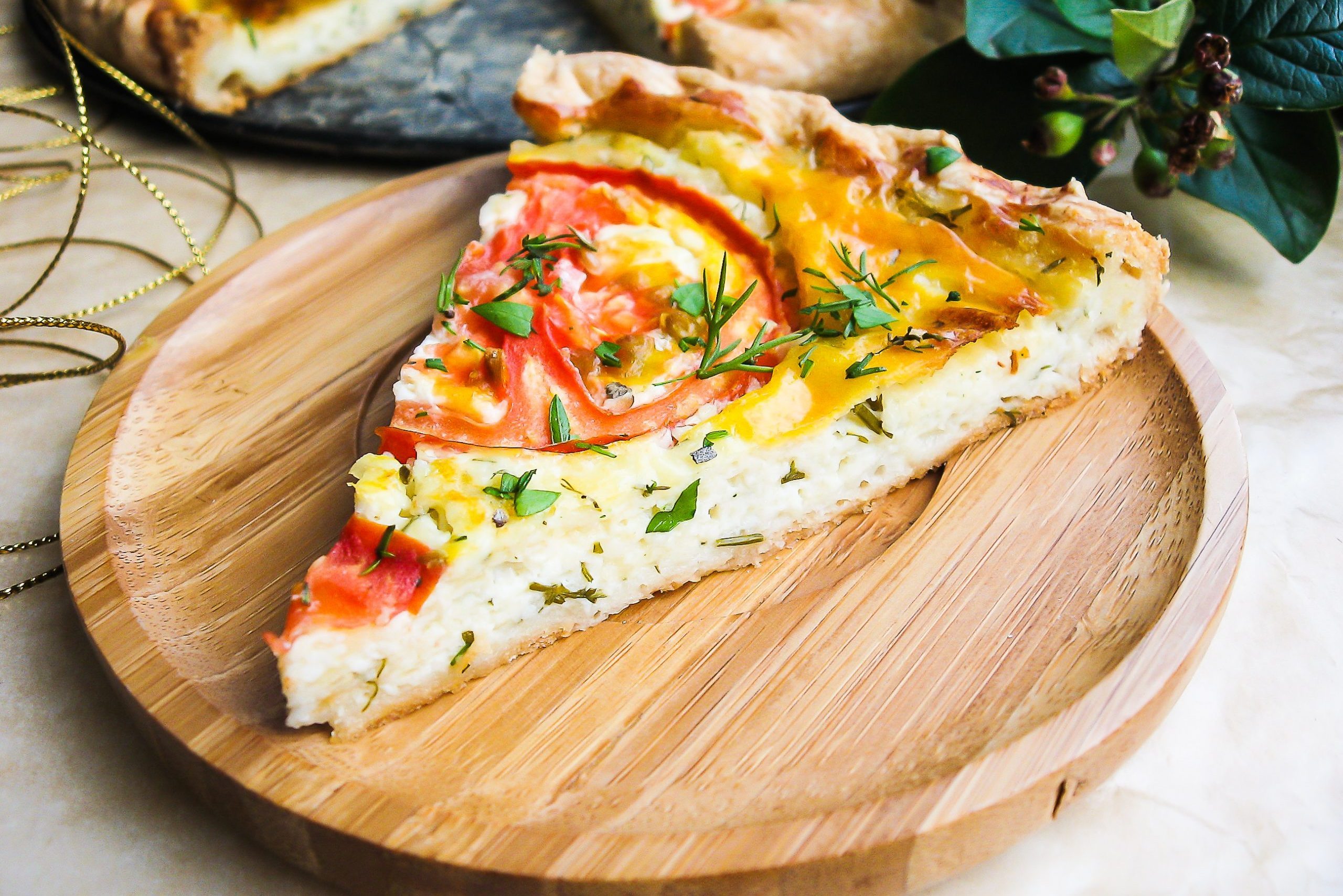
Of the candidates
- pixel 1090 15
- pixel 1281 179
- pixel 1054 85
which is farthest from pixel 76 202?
pixel 1281 179

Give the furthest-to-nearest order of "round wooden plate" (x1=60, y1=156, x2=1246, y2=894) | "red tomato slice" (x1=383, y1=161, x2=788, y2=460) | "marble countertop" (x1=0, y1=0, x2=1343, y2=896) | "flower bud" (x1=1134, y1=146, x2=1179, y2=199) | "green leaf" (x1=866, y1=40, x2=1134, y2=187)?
"green leaf" (x1=866, y1=40, x2=1134, y2=187) < "flower bud" (x1=1134, y1=146, x2=1179, y2=199) < "red tomato slice" (x1=383, y1=161, x2=788, y2=460) < "marble countertop" (x1=0, y1=0, x2=1343, y2=896) < "round wooden plate" (x1=60, y1=156, x2=1246, y2=894)

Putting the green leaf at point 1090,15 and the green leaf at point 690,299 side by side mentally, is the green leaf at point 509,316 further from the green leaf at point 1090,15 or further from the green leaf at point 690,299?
the green leaf at point 1090,15

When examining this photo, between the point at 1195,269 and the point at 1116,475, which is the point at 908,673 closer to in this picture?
the point at 1116,475

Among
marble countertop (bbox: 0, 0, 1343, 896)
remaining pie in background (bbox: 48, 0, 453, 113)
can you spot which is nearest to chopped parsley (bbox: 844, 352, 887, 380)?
marble countertop (bbox: 0, 0, 1343, 896)

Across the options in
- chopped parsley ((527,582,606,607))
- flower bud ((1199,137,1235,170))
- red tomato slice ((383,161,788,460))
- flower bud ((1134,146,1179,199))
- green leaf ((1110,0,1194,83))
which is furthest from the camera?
flower bud ((1134,146,1179,199))

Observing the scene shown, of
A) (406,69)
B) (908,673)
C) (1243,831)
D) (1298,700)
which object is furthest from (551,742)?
(406,69)

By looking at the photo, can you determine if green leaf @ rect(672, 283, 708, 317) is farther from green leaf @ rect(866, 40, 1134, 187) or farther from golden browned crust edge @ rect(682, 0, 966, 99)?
golden browned crust edge @ rect(682, 0, 966, 99)

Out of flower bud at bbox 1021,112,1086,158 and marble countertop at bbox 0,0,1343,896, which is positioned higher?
flower bud at bbox 1021,112,1086,158
